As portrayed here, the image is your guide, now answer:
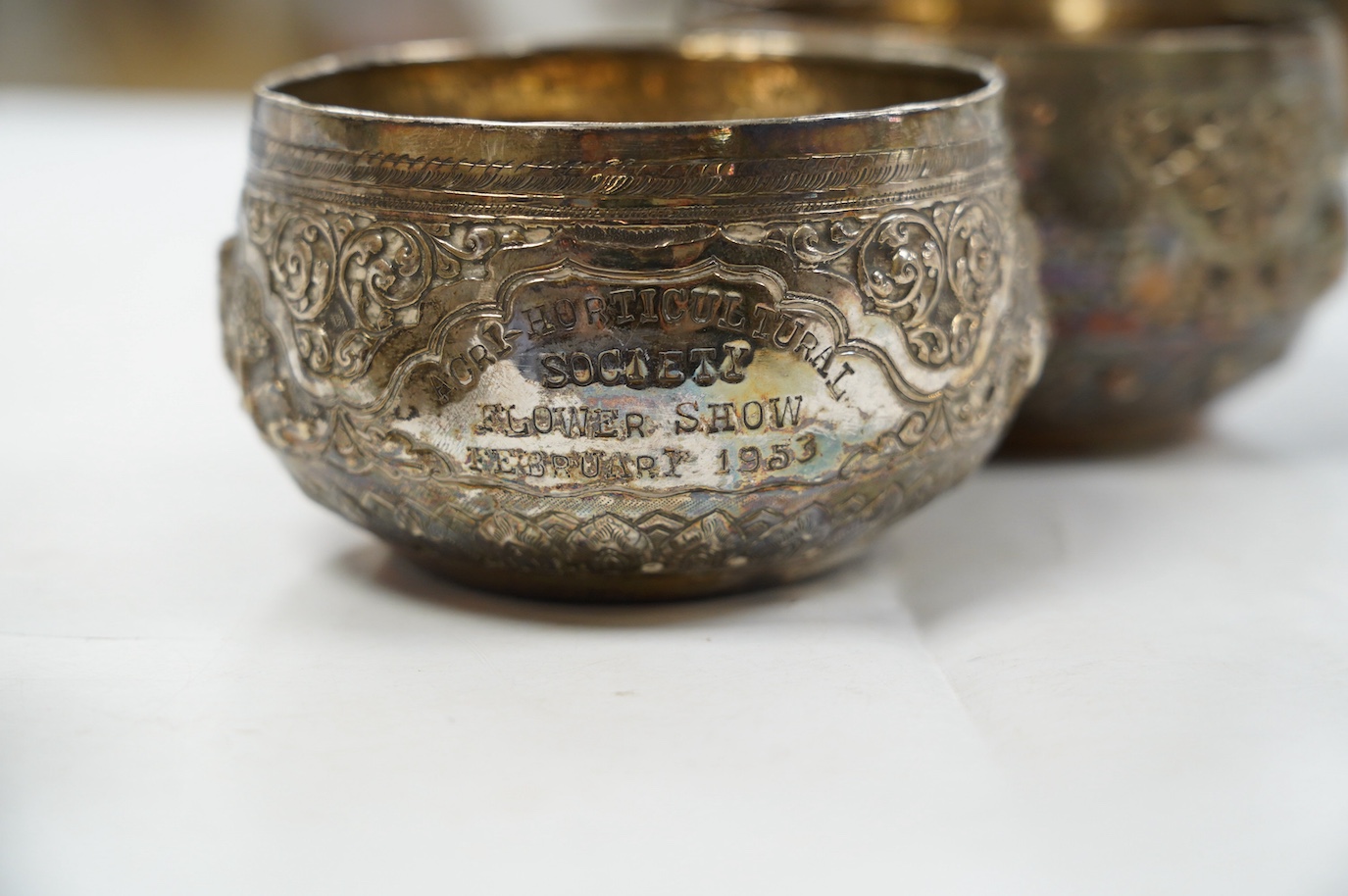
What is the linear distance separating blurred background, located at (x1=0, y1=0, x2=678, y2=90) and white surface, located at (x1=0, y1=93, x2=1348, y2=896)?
2.13m

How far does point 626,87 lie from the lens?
209 centimetres

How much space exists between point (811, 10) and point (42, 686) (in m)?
1.57

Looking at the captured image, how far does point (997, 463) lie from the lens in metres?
2.12

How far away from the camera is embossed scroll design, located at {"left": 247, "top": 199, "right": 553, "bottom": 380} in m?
1.42

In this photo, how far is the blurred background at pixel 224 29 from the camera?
4055 millimetres

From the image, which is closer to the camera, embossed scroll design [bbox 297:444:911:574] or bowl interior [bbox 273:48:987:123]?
embossed scroll design [bbox 297:444:911:574]

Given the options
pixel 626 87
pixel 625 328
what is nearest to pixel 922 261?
pixel 625 328

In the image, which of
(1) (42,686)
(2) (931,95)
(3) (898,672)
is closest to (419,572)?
(1) (42,686)

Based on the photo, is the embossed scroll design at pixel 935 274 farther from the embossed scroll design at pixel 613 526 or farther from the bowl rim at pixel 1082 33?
the bowl rim at pixel 1082 33

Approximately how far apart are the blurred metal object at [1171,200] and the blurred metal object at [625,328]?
335 mm

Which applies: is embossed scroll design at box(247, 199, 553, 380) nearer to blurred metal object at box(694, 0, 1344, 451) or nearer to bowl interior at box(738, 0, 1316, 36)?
blurred metal object at box(694, 0, 1344, 451)

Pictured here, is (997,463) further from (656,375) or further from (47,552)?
(47,552)

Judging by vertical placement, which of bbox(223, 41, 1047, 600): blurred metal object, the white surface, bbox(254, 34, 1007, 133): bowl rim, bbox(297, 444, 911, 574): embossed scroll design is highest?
bbox(254, 34, 1007, 133): bowl rim

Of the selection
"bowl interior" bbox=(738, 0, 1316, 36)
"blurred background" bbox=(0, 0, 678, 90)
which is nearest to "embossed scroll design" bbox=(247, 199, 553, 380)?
"bowl interior" bbox=(738, 0, 1316, 36)
